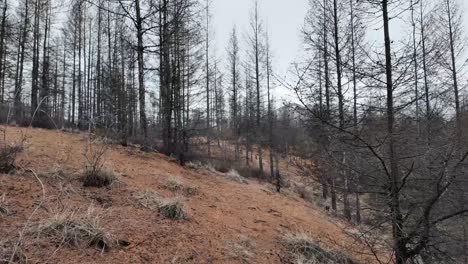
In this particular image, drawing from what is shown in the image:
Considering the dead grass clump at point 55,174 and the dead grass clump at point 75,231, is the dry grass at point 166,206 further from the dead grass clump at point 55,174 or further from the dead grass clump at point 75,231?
the dead grass clump at point 75,231

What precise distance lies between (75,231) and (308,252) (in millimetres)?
3593

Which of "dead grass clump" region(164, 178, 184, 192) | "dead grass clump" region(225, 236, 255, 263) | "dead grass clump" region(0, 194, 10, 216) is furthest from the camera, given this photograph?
"dead grass clump" region(164, 178, 184, 192)

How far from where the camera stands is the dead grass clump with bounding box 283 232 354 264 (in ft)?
19.8

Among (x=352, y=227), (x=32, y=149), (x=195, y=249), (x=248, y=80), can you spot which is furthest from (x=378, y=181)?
(x=248, y=80)

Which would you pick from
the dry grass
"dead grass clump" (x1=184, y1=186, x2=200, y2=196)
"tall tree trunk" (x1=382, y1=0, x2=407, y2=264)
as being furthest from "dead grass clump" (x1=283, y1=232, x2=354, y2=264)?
"dead grass clump" (x1=184, y1=186, x2=200, y2=196)

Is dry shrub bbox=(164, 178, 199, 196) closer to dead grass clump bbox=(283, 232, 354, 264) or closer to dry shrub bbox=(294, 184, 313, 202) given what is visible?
dead grass clump bbox=(283, 232, 354, 264)

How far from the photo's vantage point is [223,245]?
5434 mm

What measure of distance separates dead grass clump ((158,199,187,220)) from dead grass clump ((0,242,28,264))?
2337 millimetres

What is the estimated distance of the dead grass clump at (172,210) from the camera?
579 centimetres

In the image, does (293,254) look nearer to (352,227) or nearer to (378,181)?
(378,181)

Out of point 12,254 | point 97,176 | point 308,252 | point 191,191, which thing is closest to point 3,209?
point 12,254

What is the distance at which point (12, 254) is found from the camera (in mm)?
3467

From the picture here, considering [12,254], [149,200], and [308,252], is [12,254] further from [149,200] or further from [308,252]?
[308,252]

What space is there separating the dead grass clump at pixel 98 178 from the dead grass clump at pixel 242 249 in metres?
2.16
